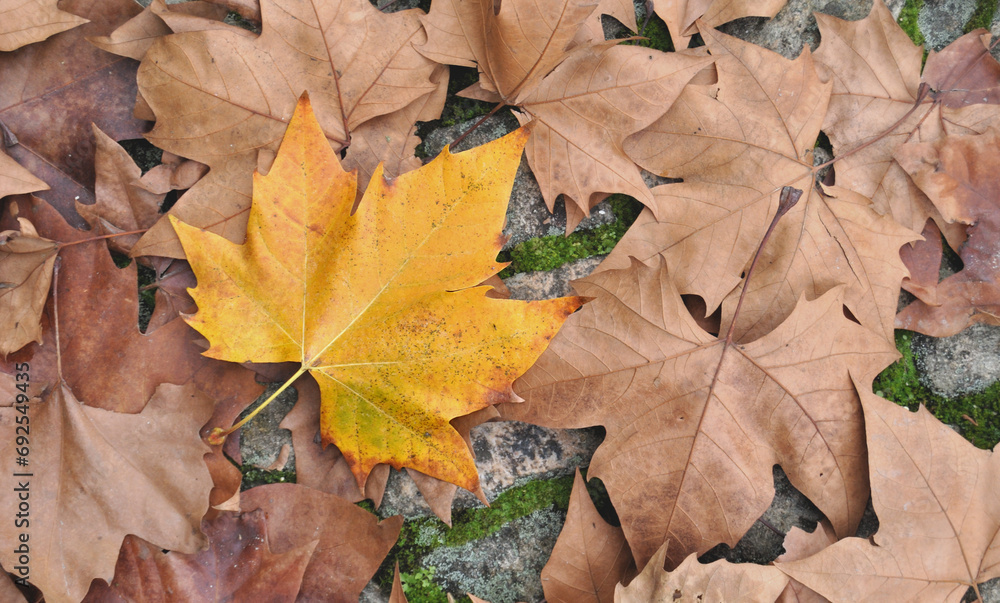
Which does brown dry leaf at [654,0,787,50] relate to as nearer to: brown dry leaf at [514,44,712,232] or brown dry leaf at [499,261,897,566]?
brown dry leaf at [514,44,712,232]

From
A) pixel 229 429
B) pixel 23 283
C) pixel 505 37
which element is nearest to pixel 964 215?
pixel 505 37

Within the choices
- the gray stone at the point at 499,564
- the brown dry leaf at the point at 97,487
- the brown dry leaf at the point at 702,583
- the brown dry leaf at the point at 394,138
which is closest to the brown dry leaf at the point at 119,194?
the brown dry leaf at the point at 97,487

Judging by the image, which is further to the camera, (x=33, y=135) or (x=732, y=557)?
(x=732, y=557)

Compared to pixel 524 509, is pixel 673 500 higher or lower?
higher

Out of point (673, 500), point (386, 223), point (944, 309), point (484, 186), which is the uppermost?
point (484, 186)

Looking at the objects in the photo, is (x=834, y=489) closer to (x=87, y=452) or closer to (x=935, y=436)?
(x=935, y=436)

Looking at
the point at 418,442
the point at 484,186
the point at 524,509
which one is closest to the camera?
the point at 484,186

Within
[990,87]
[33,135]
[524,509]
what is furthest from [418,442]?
[990,87]

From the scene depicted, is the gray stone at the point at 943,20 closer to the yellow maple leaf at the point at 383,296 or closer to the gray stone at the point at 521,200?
the gray stone at the point at 521,200
